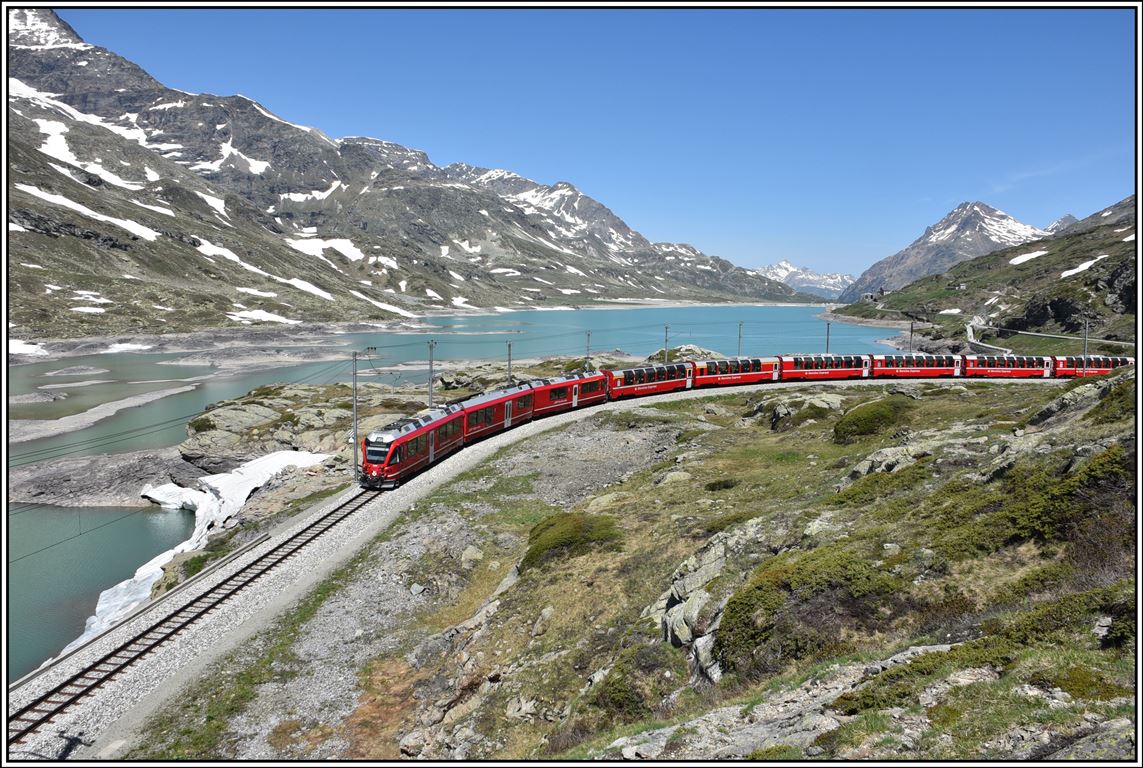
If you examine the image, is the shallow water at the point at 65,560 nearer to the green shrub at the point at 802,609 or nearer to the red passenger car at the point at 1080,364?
the green shrub at the point at 802,609

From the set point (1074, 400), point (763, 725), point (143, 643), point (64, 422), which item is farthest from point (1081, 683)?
point (64, 422)

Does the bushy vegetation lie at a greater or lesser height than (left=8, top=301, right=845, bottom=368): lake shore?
greater

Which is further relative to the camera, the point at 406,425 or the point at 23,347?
the point at 23,347

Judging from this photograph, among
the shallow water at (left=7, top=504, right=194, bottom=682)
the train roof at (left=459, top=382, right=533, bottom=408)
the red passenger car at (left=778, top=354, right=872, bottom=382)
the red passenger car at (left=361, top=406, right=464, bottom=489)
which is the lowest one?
the shallow water at (left=7, top=504, right=194, bottom=682)

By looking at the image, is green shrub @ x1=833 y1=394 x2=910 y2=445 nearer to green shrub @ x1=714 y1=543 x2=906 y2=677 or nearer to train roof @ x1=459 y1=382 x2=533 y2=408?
green shrub @ x1=714 y1=543 x2=906 y2=677

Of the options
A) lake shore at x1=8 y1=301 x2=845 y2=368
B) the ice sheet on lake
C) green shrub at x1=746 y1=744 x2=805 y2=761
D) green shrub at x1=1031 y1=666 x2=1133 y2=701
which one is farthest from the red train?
lake shore at x1=8 y1=301 x2=845 y2=368

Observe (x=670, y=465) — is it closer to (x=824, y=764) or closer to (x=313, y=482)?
(x=313, y=482)

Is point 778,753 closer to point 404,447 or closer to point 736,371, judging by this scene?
point 404,447
